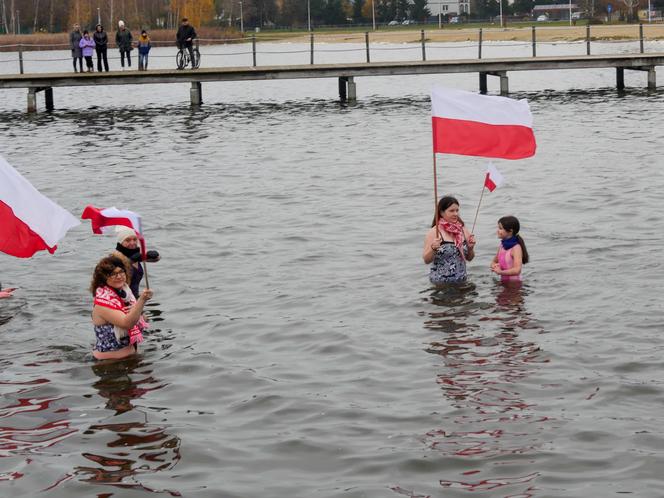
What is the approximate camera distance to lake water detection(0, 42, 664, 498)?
26.7 ft

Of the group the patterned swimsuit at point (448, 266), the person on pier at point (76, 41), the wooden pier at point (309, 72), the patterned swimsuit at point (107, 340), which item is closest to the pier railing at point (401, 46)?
the person on pier at point (76, 41)

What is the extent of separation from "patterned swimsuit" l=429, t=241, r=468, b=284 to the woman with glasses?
12.4 feet

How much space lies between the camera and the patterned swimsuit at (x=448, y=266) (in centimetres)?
1270

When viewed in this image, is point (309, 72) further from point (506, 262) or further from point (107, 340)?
point (107, 340)

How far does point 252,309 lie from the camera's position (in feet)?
41.7

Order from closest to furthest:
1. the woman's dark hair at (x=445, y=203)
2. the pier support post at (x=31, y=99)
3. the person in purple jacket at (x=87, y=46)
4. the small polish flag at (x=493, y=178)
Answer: the woman's dark hair at (x=445, y=203)
the small polish flag at (x=493, y=178)
the pier support post at (x=31, y=99)
the person in purple jacket at (x=87, y=46)

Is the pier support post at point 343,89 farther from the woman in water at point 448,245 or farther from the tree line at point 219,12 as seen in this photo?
the tree line at point 219,12

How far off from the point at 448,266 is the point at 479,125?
1665 mm

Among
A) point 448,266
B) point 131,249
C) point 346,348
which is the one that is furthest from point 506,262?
point 131,249

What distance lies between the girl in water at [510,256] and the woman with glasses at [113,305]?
14.3ft

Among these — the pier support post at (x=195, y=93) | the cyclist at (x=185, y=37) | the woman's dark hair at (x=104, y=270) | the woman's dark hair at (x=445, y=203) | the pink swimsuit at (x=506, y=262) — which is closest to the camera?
the woman's dark hair at (x=104, y=270)

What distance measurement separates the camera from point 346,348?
11.1 m

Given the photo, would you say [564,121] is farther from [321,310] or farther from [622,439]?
[622,439]

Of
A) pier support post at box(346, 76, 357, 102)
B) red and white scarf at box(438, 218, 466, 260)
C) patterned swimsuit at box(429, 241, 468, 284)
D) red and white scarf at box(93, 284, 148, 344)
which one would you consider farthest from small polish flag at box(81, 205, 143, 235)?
pier support post at box(346, 76, 357, 102)
